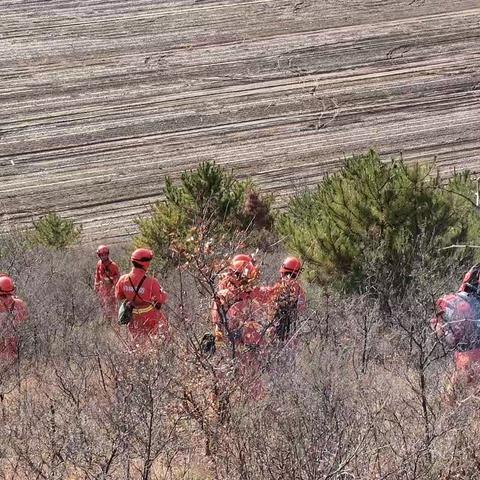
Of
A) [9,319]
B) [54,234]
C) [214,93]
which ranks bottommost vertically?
[214,93]

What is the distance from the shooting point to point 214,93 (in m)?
28.1

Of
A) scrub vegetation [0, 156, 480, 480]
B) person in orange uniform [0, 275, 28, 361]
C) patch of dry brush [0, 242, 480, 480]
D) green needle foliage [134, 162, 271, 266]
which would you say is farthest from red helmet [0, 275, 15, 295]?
green needle foliage [134, 162, 271, 266]

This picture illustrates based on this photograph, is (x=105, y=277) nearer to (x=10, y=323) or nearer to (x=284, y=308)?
(x=10, y=323)

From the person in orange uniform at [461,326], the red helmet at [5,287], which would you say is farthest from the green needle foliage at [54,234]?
the person in orange uniform at [461,326]

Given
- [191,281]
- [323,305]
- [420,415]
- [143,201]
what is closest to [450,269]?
[323,305]

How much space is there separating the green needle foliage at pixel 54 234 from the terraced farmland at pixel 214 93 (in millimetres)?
1529

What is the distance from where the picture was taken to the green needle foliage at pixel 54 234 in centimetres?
1864

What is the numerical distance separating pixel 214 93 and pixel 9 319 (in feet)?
60.9

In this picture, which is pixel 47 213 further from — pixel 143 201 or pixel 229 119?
pixel 229 119

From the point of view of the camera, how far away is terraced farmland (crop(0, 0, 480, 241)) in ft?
78.7

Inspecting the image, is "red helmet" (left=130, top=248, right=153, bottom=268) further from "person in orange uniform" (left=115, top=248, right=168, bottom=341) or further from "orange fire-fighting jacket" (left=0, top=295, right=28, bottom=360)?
"orange fire-fighting jacket" (left=0, top=295, right=28, bottom=360)

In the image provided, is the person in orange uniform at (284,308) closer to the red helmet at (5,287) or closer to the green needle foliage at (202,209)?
the red helmet at (5,287)

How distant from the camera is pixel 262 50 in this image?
99.2 ft

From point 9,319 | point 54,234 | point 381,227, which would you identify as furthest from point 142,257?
point 54,234
